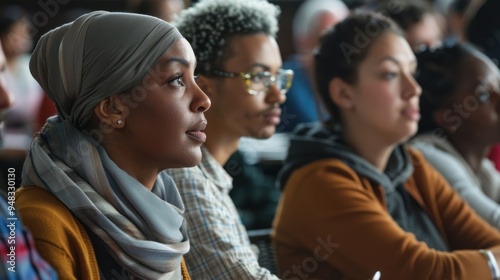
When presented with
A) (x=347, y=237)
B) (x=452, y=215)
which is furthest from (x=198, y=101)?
(x=452, y=215)

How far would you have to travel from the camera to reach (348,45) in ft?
6.75

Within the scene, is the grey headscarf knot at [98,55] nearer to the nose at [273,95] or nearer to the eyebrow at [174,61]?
the eyebrow at [174,61]

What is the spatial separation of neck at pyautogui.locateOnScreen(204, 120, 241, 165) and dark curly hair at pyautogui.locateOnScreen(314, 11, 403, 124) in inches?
15.5

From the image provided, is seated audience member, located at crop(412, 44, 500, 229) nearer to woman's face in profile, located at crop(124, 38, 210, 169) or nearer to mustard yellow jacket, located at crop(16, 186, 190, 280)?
woman's face in profile, located at crop(124, 38, 210, 169)

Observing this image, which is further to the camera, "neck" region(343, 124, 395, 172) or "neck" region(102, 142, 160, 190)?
"neck" region(343, 124, 395, 172)

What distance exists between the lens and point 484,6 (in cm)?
368

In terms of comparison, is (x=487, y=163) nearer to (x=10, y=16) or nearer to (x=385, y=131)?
(x=385, y=131)

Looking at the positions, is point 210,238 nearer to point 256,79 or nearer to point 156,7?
point 256,79

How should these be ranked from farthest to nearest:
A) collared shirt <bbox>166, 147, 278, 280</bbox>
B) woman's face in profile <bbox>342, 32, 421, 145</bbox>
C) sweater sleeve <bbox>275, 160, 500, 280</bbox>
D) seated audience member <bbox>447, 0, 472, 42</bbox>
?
seated audience member <bbox>447, 0, 472, 42</bbox>
woman's face in profile <bbox>342, 32, 421, 145</bbox>
sweater sleeve <bbox>275, 160, 500, 280</bbox>
collared shirt <bbox>166, 147, 278, 280</bbox>

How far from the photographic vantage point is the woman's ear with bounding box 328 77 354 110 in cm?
210

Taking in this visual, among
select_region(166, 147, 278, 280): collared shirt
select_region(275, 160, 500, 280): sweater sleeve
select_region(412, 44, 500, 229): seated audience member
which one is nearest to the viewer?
select_region(166, 147, 278, 280): collared shirt

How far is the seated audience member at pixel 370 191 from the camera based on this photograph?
71.2 inches

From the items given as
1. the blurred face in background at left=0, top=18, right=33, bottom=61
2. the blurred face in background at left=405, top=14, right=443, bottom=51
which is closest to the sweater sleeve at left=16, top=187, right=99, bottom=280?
the blurred face in background at left=405, top=14, right=443, bottom=51

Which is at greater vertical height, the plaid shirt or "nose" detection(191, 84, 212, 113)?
"nose" detection(191, 84, 212, 113)
